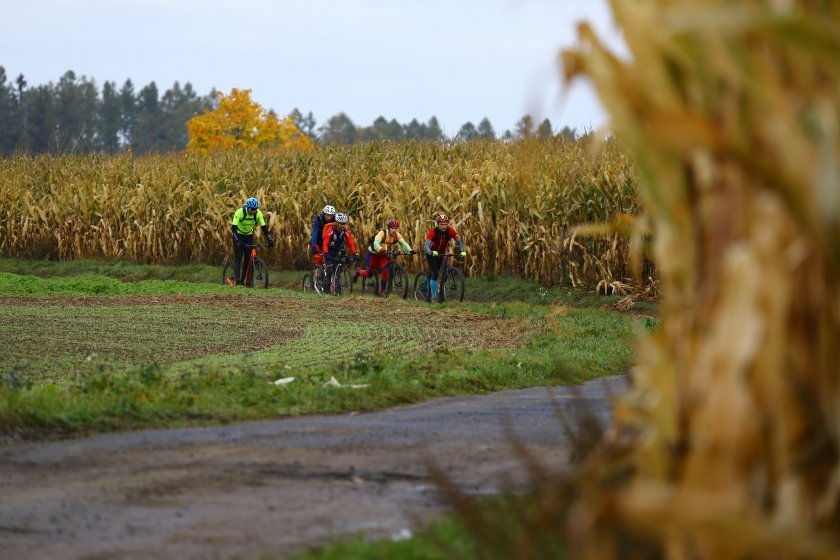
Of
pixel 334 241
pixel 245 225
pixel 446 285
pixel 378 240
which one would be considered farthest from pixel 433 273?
pixel 245 225

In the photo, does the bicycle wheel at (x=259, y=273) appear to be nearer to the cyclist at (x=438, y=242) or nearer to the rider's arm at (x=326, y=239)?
the rider's arm at (x=326, y=239)

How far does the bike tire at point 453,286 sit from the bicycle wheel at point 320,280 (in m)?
2.78

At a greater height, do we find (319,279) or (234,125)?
(234,125)

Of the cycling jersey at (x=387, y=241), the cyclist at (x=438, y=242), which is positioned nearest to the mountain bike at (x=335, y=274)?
the cycling jersey at (x=387, y=241)

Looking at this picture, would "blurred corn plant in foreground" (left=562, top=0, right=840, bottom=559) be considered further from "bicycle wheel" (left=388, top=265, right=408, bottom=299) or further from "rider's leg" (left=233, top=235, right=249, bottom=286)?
"rider's leg" (left=233, top=235, right=249, bottom=286)

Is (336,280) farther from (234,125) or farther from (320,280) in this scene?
(234,125)

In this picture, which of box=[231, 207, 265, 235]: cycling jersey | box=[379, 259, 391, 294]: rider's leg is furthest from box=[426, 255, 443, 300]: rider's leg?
box=[231, 207, 265, 235]: cycling jersey

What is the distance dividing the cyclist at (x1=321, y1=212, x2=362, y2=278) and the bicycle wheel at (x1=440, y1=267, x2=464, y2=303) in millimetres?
2395

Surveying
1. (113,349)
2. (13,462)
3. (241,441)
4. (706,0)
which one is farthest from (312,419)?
(706,0)

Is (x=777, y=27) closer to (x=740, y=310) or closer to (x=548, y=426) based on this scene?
(x=740, y=310)

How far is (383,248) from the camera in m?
31.1

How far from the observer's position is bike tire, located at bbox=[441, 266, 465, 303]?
96.4 feet

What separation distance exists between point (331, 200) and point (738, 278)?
3741 cm

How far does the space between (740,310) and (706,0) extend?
0.65m
